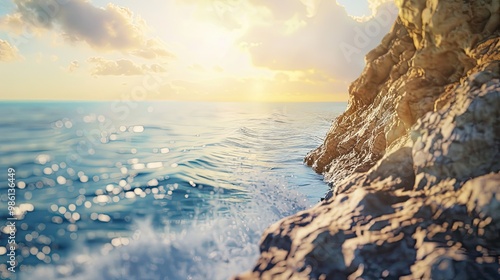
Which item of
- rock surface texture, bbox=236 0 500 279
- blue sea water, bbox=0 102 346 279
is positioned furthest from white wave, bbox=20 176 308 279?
rock surface texture, bbox=236 0 500 279

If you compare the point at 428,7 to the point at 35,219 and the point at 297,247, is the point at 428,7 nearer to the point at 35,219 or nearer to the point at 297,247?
the point at 297,247

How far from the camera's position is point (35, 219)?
7.92 m

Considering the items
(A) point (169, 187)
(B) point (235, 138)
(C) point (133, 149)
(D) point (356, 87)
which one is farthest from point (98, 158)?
(D) point (356, 87)

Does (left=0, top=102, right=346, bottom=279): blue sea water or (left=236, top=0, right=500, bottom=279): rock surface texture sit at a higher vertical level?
(left=236, top=0, right=500, bottom=279): rock surface texture

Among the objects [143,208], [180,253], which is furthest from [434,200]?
[143,208]

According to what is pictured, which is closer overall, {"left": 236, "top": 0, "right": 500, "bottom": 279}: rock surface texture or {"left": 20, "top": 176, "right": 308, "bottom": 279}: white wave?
{"left": 236, "top": 0, "right": 500, "bottom": 279}: rock surface texture

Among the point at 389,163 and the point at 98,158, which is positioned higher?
the point at 389,163

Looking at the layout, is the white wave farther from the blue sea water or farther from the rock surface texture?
the rock surface texture

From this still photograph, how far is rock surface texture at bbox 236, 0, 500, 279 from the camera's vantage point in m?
3.01

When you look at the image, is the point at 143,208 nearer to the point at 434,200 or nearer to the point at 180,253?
the point at 180,253

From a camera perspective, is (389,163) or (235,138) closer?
(389,163)

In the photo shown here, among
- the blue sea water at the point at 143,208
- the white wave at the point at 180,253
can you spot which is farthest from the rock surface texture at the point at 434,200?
the blue sea water at the point at 143,208

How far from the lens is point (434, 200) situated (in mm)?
3561

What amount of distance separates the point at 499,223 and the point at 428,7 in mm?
4619
